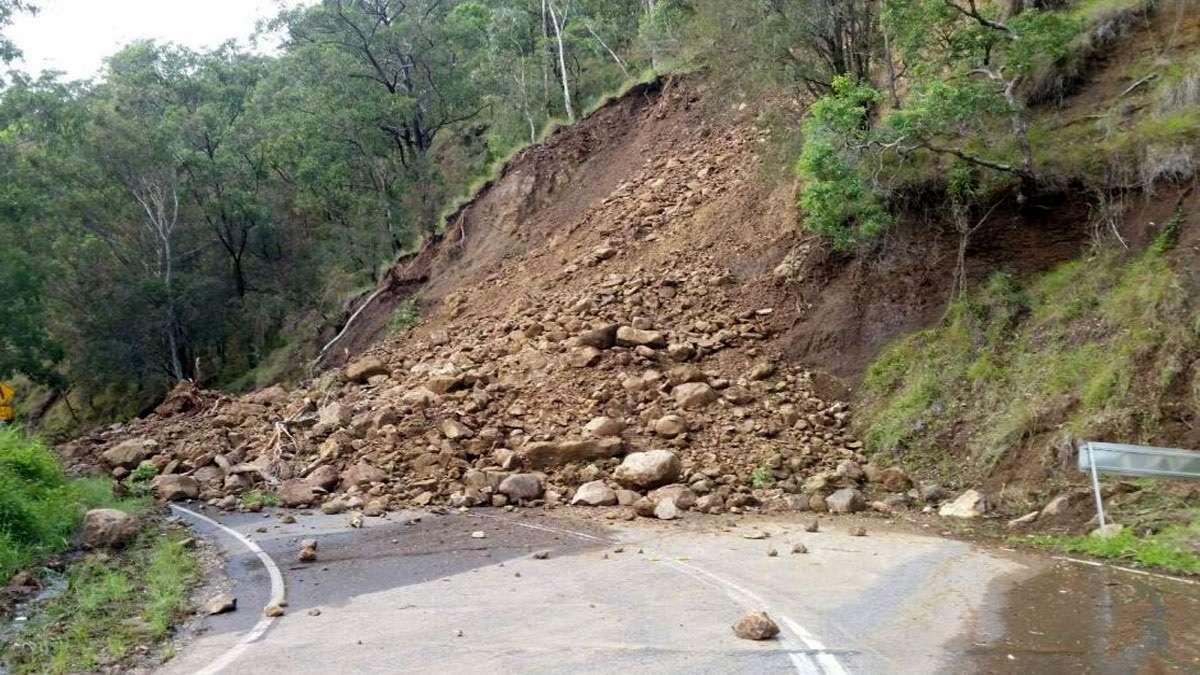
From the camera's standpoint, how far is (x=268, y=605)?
8000 millimetres

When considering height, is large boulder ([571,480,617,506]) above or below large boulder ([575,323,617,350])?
below

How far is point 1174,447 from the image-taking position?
10.0 metres

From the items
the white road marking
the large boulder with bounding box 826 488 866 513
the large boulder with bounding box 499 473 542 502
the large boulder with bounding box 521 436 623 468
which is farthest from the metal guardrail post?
the large boulder with bounding box 499 473 542 502

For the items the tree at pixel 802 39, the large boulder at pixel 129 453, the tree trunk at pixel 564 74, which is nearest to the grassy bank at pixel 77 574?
the large boulder at pixel 129 453

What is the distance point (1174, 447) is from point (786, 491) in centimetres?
460

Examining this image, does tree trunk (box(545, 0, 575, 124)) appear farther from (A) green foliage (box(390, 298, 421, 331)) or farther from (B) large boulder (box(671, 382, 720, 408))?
(B) large boulder (box(671, 382, 720, 408))

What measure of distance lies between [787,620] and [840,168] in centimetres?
859

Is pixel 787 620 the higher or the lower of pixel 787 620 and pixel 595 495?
the higher

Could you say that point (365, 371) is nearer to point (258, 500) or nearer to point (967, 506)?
point (258, 500)

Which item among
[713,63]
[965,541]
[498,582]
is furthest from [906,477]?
[713,63]

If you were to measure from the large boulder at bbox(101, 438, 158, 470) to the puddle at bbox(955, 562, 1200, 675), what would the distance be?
16.5m

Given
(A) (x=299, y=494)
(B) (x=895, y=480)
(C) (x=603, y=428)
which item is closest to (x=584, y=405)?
(C) (x=603, y=428)

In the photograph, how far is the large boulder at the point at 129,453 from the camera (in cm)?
1825

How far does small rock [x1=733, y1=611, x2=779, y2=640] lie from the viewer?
20.3 ft
